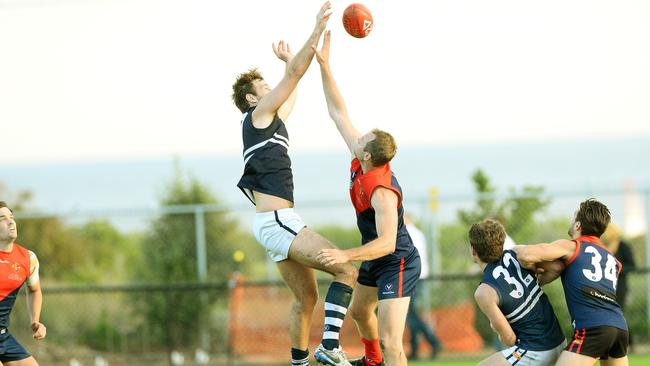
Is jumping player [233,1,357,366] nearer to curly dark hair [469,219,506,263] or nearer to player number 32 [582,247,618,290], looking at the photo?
curly dark hair [469,219,506,263]

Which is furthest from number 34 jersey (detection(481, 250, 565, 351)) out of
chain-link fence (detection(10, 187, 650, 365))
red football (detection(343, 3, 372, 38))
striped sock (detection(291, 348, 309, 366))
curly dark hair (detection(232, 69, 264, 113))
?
chain-link fence (detection(10, 187, 650, 365))

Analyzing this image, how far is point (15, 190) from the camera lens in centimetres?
2123

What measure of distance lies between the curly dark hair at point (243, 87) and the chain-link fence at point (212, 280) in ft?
21.7

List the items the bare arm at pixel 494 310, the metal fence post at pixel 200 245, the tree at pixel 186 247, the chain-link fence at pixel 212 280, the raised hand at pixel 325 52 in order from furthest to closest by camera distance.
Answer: the tree at pixel 186 247 < the metal fence post at pixel 200 245 < the chain-link fence at pixel 212 280 < the raised hand at pixel 325 52 < the bare arm at pixel 494 310

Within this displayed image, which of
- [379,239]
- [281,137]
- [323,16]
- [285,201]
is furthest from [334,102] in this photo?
[379,239]

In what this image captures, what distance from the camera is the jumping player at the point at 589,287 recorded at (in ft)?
24.5

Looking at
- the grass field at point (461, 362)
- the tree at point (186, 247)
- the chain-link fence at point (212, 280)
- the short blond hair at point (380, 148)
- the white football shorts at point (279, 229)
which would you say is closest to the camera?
the short blond hair at point (380, 148)

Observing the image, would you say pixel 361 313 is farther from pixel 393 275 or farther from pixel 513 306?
pixel 513 306

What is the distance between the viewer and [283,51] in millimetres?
8461

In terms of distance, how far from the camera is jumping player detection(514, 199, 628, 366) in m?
7.48

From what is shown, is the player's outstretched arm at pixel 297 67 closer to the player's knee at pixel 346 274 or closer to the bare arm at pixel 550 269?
the player's knee at pixel 346 274

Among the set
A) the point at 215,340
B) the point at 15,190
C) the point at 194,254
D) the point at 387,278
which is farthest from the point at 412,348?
the point at 15,190

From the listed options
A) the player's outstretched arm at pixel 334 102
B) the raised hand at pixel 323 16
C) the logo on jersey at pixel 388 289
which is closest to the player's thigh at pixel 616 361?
the logo on jersey at pixel 388 289

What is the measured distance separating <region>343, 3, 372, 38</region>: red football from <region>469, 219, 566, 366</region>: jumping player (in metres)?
1.84
